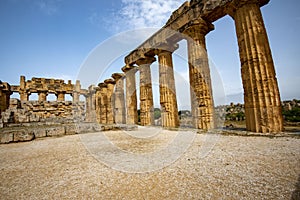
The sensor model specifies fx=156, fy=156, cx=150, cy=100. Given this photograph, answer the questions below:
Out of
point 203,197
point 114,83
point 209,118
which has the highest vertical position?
point 114,83

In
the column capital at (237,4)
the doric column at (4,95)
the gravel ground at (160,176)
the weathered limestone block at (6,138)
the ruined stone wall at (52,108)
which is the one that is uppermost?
the column capital at (237,4)

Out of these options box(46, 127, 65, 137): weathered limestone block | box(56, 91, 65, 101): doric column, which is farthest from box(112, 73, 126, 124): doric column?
box(56, 91, 65, 101): doric column

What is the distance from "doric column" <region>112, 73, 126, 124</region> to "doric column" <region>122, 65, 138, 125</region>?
2.68 metres

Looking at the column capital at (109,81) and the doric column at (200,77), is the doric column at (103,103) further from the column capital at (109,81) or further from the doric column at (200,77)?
the doric column at (200,77)

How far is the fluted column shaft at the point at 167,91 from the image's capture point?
35.0ft

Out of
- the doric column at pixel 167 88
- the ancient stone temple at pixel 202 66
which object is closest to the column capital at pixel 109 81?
the ancient stone temple at pixel 202 66

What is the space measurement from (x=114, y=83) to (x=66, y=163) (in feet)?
55.9

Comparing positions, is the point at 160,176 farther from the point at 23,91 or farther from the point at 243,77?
the point at 23,91

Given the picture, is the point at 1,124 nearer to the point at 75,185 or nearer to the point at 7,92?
the point at 75,185

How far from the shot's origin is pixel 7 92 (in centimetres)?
2350

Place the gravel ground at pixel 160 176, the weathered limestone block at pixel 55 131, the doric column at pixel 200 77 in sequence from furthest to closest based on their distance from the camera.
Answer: the doric column at pixel 200 77 < the weathered limestone block at pixel 55 131 < the gravel ground at pixel 160 176

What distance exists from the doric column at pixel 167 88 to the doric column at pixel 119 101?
7.87 meters

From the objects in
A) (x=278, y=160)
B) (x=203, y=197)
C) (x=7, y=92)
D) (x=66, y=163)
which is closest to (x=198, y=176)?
(x=203, y=197)

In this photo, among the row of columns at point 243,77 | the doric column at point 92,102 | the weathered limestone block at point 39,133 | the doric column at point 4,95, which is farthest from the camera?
the doric column at point 92,102
